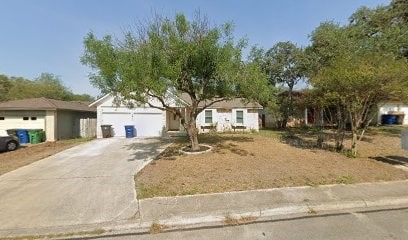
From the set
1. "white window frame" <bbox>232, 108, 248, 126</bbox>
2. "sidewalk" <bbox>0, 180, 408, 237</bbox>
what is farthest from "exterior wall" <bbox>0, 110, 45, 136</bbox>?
"sidewalk" <bbox>0, 180, 408, 237</bbox>

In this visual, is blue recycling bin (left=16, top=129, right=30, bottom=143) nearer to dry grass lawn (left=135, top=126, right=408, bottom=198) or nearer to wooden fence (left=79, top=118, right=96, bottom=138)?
wooden fence (left=79, top=118, right=96, bottom=138)

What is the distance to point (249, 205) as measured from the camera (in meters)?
5.73

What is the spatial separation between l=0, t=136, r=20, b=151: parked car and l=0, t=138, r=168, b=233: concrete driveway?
5538 mm

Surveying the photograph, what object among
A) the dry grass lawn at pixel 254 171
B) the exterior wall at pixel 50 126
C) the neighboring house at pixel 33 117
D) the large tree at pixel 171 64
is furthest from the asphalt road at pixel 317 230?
the neighboring house at pixel 33 117

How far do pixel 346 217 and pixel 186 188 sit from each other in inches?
137

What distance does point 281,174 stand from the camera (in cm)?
800

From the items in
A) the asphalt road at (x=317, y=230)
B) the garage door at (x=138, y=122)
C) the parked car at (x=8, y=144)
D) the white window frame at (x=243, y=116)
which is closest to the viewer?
the asphalt road at (x=317, y=230)

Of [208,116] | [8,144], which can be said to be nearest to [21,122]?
[8,144]

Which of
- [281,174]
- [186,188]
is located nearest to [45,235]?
[186,188]

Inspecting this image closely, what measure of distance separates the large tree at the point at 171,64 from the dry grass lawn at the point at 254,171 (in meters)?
2.44

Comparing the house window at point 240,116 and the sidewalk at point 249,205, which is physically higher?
the house window at point 240,116

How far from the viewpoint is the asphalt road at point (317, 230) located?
14.6 feet

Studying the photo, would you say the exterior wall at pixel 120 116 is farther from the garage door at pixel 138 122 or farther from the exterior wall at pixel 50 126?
the exterior wall at pixel 50 126

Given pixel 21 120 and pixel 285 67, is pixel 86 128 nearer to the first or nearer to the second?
pixel 21 120
